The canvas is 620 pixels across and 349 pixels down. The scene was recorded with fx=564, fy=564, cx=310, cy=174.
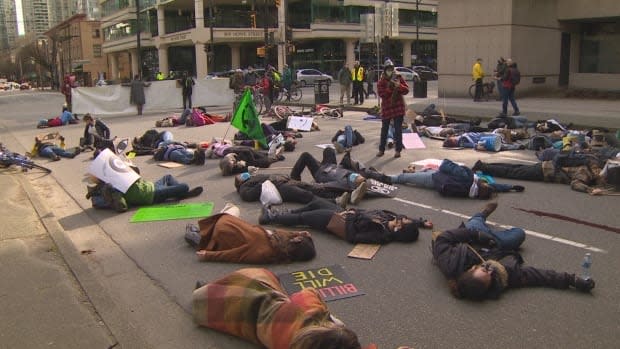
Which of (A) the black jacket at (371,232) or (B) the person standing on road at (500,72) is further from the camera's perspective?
(B) the person standing on road at (500,72)

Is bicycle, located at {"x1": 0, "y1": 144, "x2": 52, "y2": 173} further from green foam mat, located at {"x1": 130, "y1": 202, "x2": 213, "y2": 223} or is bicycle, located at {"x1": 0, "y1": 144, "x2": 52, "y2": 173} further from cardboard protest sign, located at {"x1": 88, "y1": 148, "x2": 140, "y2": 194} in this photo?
green foam mat, located at {"x1": 130, "y1": 202, "x2": 213, "y2": 223}

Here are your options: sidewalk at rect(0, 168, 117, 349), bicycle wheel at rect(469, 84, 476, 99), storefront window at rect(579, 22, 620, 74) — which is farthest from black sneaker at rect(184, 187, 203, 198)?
storefront window at rect(579, 22, 620, 74)

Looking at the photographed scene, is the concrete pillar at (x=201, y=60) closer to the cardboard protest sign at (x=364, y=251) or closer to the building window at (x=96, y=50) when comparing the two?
the building window at (x=96, y=50)

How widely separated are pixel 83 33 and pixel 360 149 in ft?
315

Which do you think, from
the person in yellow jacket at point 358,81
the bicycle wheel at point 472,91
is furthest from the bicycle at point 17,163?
the bicycle wheel at point 472,91

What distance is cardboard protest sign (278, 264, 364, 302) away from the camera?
4855mm

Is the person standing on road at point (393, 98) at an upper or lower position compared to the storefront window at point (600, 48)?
lower

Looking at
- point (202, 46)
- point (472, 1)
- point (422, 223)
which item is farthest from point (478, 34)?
point (202, 46)

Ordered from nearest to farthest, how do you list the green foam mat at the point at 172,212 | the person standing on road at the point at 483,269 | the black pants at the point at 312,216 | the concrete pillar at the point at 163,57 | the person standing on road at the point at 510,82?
the person standing on road at the point at 483,269 < the black pants at the point at 312,216 < the green foam mat at the point at 172,212 < the person standing on road at the point at 510,82 < the concrete pillar at the point at 163,57

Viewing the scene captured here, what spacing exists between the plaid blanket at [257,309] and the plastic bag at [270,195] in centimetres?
355

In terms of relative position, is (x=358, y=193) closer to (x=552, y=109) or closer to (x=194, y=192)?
(x=194, y=192)

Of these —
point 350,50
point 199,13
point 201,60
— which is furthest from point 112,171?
point 350,50

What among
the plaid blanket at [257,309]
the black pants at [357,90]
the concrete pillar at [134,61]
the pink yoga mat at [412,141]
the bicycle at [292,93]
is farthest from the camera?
the concrete pillar at [134,61]

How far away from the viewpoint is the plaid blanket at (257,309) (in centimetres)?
351
